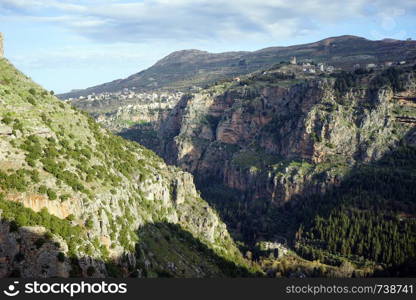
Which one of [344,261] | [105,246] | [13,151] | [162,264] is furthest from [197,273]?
[344,261]

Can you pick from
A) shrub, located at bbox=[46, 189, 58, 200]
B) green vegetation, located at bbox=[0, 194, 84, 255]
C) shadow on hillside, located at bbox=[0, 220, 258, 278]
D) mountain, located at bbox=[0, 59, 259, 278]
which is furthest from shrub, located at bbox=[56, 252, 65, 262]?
shrub, located at bbox=[46, 189, 58, 200]

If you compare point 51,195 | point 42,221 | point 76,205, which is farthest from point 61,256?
point 76,205

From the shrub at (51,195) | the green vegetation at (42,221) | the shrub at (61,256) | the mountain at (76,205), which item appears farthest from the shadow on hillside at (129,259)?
the shrub at (51,195)

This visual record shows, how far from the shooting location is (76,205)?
77.2 metres

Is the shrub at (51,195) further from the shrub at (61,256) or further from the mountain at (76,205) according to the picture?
the shrub at (61,256)

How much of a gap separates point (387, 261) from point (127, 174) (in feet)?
352

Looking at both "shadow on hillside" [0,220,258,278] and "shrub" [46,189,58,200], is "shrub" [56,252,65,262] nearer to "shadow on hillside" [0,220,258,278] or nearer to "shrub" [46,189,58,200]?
"shadow on hillside" [0,220,258,278]

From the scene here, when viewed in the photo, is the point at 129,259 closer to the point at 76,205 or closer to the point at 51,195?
the point at 76,205

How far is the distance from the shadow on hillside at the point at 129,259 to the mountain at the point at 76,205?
14cm

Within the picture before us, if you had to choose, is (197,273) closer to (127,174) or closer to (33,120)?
(127,174)

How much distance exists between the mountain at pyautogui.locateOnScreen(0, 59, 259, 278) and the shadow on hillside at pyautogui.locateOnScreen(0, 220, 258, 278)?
5.6 inches

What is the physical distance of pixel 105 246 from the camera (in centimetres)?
8162

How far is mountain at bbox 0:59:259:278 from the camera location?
64625 mm

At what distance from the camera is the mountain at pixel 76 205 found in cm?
6462
